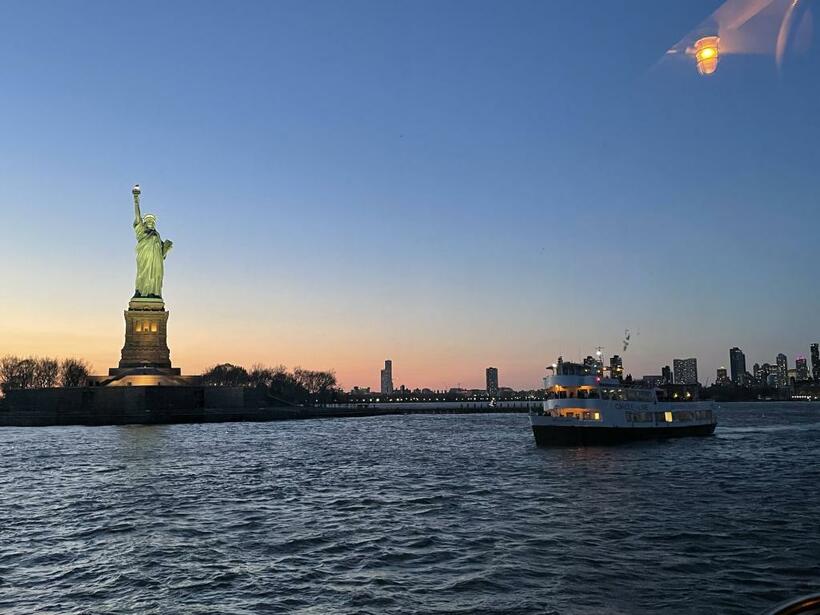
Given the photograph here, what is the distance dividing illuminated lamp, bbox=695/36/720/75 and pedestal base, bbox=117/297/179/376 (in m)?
135

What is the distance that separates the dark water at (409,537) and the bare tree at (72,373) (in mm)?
130917

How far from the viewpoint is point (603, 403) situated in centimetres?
6662

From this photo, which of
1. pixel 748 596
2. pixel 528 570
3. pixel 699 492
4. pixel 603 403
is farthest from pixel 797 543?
pixel 603 403

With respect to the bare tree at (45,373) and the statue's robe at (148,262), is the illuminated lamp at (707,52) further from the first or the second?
the bare tree at (45,373)

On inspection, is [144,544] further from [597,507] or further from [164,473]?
[164,473]

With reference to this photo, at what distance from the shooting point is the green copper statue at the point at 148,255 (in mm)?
138500

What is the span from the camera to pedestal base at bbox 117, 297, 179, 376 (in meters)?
134

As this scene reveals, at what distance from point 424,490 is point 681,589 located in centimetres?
2146

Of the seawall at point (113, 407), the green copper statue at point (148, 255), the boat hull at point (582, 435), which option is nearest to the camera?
the boat hull at point (582, 435)

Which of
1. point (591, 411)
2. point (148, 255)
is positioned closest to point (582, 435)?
point (591, 411)

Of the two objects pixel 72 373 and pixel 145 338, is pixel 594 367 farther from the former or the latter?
pixel 72 373

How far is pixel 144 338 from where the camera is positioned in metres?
135

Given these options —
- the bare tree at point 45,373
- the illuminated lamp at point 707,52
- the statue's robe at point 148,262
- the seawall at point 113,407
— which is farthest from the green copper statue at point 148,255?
the illuminated lamp at point 707,52

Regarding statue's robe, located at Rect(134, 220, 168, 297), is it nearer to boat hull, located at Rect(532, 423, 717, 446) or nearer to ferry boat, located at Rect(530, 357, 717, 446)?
ferry boat, located at Rect(530, 357, 717, 446)
